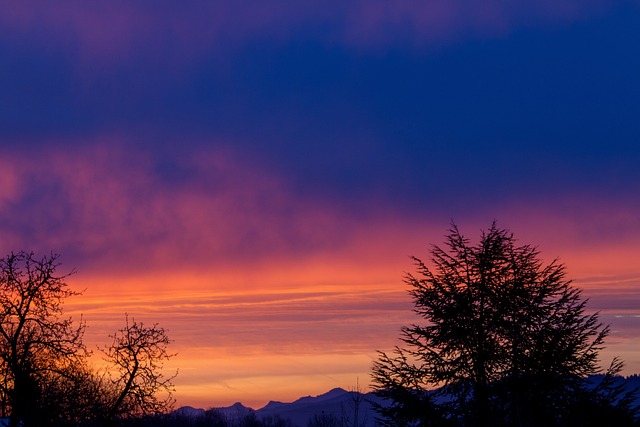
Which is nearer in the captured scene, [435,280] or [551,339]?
[551,339]

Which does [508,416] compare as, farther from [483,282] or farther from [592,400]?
[483,282]

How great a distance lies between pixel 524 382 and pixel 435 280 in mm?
7236

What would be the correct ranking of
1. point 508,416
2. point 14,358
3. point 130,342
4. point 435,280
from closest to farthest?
1. point 508,416
2. point 435,280
3. point 14,358
4. point 130,342

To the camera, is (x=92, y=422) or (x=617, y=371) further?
(x=92, y=422)

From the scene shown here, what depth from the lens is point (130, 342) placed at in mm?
48688

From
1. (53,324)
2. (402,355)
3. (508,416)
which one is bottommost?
(508,416)

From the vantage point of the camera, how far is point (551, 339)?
38.6 m

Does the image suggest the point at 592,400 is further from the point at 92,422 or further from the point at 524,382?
the point at 92,422

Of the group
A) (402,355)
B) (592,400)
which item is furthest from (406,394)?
(592,400)

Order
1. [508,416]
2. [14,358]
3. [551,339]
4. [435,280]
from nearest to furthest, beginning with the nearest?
[508,416] → [551,339] → [435,280] → [14,358]

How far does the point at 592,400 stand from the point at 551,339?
357 cm

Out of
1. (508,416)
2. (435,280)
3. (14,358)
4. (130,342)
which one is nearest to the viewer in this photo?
(508,416)

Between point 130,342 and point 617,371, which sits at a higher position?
point 130,342

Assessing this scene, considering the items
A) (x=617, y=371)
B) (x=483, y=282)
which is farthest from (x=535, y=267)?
(x=617, y=371)
